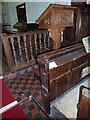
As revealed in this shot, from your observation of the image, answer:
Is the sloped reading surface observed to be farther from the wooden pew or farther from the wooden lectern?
the wooden lectern

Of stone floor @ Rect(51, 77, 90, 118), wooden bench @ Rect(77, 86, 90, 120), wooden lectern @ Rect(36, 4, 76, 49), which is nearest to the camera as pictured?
wooden bench @ Rect(77, 86, 90, 120)

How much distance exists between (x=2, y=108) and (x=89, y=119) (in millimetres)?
1168

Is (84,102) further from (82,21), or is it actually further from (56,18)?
(82,21)

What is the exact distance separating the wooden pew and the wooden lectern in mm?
242

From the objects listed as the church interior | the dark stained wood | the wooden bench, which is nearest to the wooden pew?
the church interior

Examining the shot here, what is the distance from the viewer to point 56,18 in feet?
3.76

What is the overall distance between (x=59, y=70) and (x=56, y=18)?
1.94 feet

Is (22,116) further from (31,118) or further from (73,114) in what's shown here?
(73,114)

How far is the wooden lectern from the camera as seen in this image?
3.63ft

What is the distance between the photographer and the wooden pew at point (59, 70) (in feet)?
3.71

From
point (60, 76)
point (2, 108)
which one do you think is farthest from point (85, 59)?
point (2, 108)

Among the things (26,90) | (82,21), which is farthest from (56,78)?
(82,21)

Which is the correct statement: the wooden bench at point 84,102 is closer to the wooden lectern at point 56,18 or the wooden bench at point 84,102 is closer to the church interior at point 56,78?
the church interior at point 56,78

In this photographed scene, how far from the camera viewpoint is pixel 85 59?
Result: 1548 millimetres
